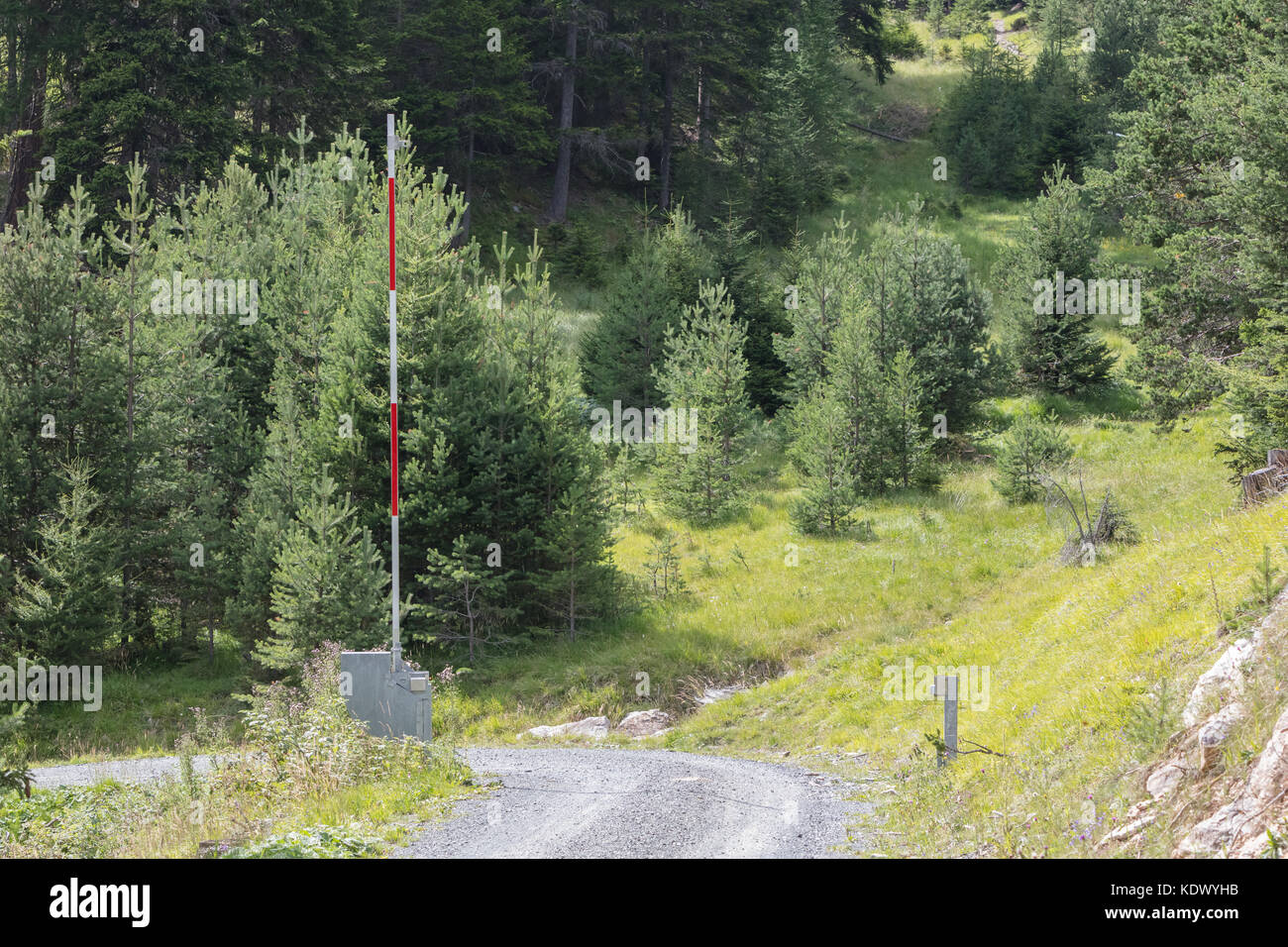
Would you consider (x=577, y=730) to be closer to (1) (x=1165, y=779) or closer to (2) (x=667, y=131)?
(1) (x=1165, y=779)

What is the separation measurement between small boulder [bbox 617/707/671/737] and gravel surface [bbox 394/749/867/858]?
5.40 metres

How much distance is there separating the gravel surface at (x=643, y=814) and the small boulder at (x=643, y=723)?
17.7 ft

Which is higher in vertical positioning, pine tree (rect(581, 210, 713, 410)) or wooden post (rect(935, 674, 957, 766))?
pine tree (rect(581, 210, 713, 410))

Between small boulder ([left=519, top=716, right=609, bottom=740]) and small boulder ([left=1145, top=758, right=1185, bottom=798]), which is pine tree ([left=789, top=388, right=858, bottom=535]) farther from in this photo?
small boulder ([left=1145, top=758, right=1185, bottom=798])

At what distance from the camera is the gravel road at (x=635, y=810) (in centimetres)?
816

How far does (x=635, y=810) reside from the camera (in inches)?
376

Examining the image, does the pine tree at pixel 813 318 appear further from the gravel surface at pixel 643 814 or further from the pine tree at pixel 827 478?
the gravel surface at pixel 643 814

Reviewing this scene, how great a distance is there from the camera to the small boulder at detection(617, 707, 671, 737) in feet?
61.1

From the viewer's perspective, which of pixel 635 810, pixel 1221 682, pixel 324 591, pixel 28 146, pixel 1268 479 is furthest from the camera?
pixel 28 146

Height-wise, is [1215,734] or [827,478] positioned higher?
[827,478]

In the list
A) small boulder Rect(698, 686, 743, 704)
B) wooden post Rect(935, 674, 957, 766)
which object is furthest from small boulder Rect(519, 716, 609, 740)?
wooden post Rect(935, 674, 957, 766)

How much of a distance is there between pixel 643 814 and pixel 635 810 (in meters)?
0.22

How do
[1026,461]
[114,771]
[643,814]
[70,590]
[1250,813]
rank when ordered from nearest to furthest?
[1250,813] < [643,814] < [114,771] < [70,590] < [1026,461]

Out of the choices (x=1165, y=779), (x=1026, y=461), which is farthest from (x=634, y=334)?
(x=1165, y=779)
